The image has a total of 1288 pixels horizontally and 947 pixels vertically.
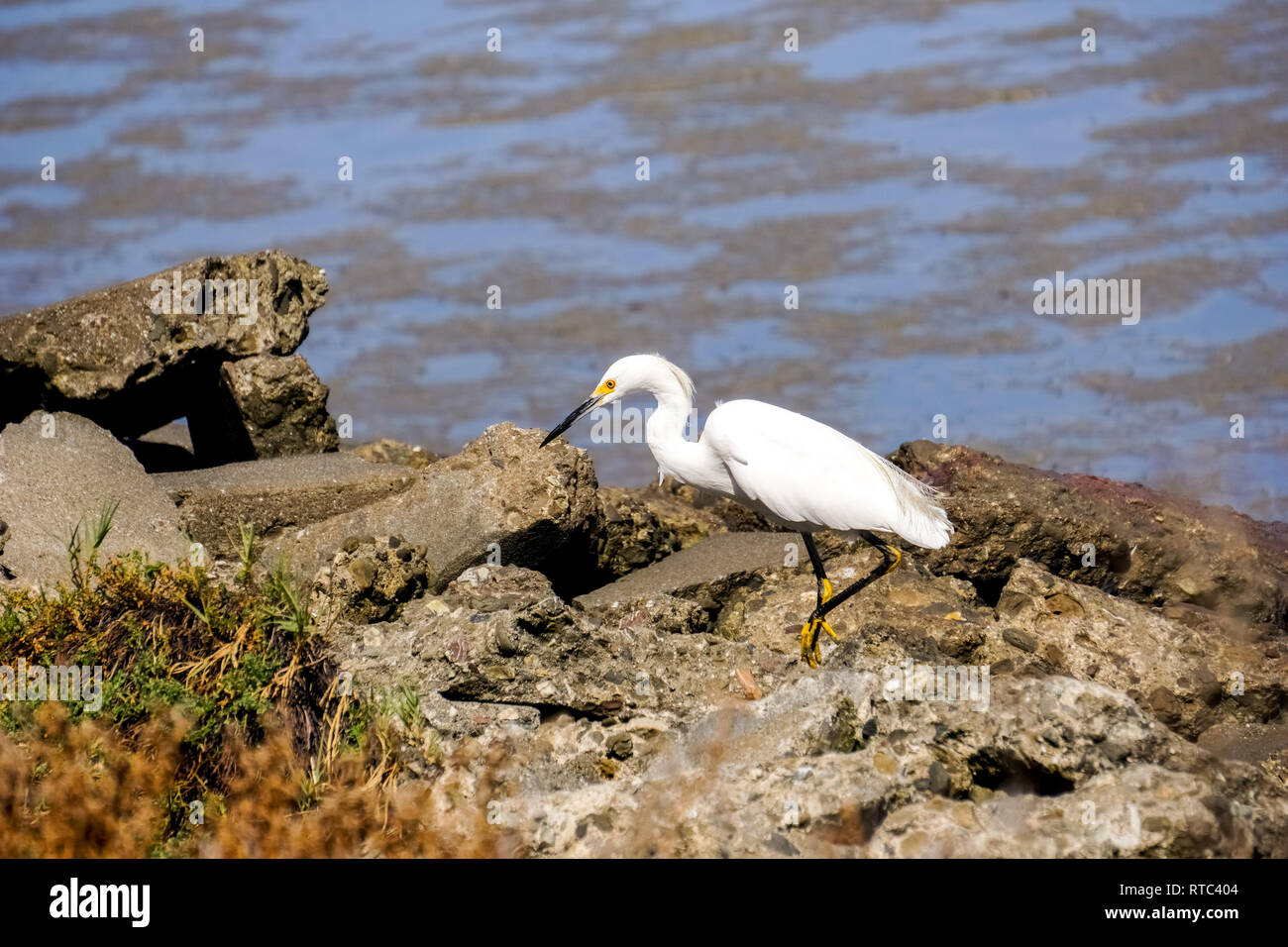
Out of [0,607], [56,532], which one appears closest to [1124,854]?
[0,607]

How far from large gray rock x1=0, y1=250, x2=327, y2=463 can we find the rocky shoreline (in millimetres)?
30

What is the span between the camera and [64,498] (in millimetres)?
11523

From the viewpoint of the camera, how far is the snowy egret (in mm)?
9695

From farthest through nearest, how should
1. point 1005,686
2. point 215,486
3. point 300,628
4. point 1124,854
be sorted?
point 215,486
point 300,628
point 1005,686
point 1124,854

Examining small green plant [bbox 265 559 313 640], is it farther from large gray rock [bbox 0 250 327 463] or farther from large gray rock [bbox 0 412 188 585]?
large gray rock [bbox 0 250 327 463]

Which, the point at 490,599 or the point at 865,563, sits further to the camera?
the point at 865,563

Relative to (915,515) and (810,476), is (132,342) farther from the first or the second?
(915,515)

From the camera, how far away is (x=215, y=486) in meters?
12.0

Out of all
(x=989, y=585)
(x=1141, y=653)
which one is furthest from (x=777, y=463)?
(x=1141, y=653)

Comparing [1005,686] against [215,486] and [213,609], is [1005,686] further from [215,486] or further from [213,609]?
[215,486]

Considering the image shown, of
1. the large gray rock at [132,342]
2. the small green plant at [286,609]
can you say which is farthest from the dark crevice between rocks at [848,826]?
the large gray rock at [132,342]

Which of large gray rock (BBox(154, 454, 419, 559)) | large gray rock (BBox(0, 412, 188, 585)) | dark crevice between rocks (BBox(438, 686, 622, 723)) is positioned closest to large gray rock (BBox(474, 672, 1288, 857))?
dark crevice between rocks (BBox(438, 686, 622, 723))

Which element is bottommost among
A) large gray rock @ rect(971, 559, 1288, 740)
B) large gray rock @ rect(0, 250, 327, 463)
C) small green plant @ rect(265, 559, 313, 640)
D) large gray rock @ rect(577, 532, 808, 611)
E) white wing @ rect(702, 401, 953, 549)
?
large gray rock @ rect(971, 559, 1288, 740)

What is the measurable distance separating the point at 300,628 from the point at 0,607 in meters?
3.25
